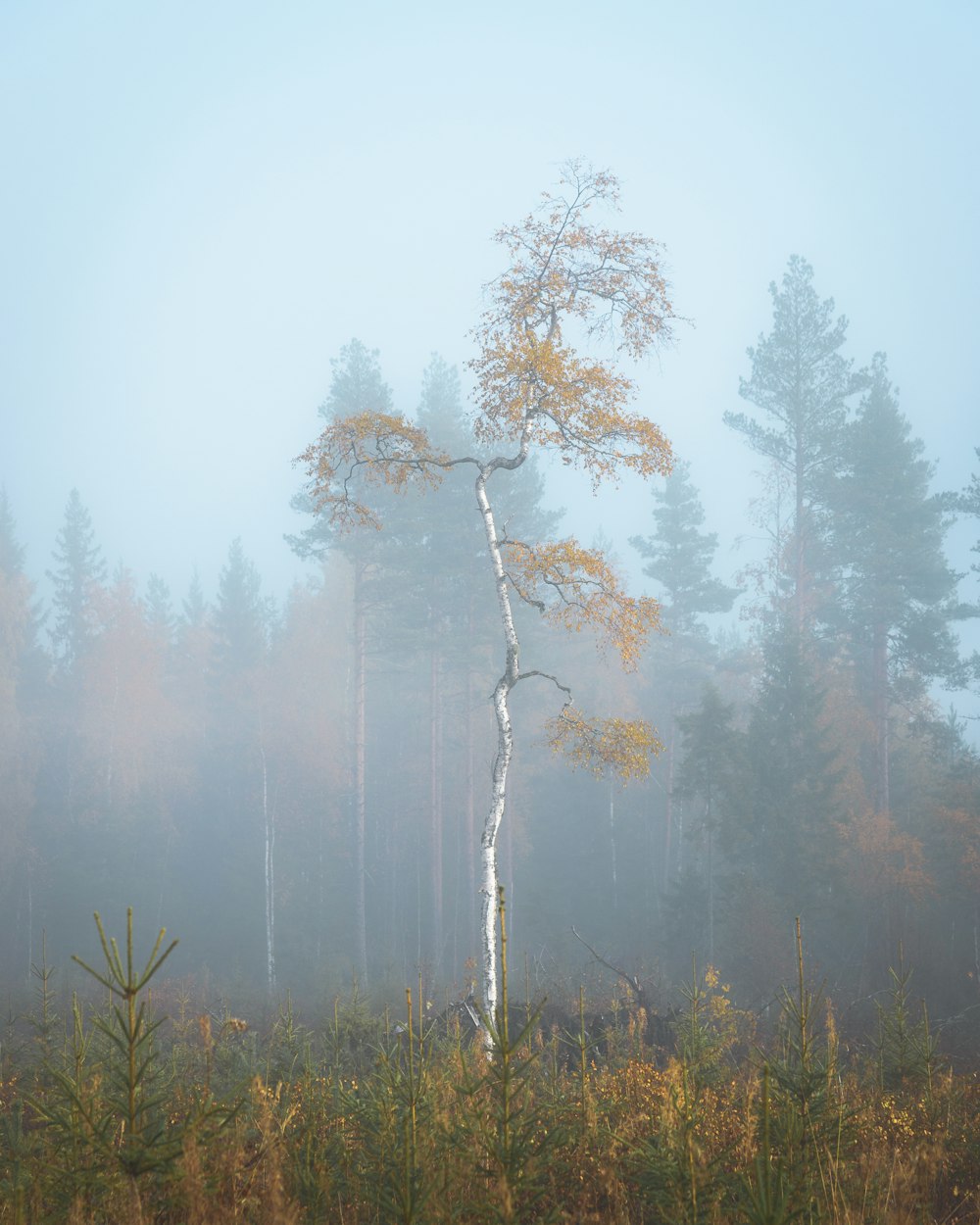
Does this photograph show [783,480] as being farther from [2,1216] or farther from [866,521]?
[2,1216]

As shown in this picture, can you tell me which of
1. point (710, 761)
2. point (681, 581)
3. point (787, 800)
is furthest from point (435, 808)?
point (681, 581)

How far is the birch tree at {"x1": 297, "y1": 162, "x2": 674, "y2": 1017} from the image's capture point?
12.0 m

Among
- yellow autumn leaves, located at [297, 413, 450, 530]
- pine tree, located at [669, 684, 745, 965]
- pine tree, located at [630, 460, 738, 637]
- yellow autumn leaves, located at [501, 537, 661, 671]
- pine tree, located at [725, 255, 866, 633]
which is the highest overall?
pine tree, located at [725, 255, 866, 633]

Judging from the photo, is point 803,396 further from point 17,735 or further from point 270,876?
point 17,735

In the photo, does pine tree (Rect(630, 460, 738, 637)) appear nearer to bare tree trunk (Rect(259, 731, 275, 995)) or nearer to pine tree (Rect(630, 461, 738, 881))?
pine tree (Rect(630, 461, 738, 881))

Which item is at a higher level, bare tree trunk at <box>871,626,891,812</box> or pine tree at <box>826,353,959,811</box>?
pine tree at <box>826,353,959,811</box>

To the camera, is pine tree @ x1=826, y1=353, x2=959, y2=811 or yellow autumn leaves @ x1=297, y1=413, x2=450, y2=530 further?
pine tree @ x1=826, y1=353, x2=959, y2=811

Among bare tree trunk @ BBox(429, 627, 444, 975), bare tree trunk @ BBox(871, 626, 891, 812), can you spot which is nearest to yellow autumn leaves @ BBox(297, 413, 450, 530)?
bare tree trunk @ BBox(429, 627, 444, 975)

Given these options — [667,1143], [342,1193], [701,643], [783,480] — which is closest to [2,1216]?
[342,1193]

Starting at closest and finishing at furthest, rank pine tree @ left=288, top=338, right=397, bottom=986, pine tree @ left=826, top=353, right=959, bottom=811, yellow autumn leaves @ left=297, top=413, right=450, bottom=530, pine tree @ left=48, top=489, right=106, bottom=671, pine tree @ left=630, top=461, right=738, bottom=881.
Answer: yellow autumn leaves @ left=297, top=413, right=450, bottom=530
pine tree @ left=826, top=353, right=959, bottom=811
pine tree @ left=288, top=338, right=397, bottom=986
pine tree @ left=630, top=461, right=738, bottom=881
pine tree @ left=48, top=489, right=106, bottom=671

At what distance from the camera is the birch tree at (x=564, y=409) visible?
39.5 ft

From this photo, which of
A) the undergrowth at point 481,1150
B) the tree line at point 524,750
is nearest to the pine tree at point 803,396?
the tree line at point 524,750

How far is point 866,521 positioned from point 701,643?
42.3 feet

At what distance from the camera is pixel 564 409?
12352 mm
